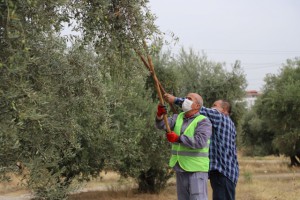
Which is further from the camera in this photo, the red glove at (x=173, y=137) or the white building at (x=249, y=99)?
the white building at (x=249, y=99)

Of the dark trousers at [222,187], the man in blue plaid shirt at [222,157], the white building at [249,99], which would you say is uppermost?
the white building at [249,99]

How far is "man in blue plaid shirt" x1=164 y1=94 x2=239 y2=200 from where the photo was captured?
6375mm

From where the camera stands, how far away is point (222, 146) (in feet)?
21.1

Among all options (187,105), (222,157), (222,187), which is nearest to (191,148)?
(187,105)

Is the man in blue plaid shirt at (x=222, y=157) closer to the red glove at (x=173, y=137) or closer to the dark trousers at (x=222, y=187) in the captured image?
the dark trousers at (x=222, y=187)

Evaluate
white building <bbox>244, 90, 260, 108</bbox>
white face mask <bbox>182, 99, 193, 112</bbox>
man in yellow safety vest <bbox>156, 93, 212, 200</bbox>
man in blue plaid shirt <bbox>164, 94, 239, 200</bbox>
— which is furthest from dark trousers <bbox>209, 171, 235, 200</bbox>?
white building <bbox>244, 90, 260, 108</bbox>

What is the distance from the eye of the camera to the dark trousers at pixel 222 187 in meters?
6.39

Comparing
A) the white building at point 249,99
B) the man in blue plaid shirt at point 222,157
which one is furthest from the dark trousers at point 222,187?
the white building at point 249,99

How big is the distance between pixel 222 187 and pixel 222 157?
0.40 m

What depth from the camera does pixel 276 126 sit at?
22312 millimetres

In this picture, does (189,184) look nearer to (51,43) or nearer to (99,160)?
(51,43)

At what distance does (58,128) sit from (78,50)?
1.14 m

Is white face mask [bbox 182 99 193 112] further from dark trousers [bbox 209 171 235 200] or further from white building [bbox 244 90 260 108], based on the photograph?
white building [bbox 244 90 260 108]

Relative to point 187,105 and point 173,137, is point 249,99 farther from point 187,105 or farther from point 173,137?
point 173,137
